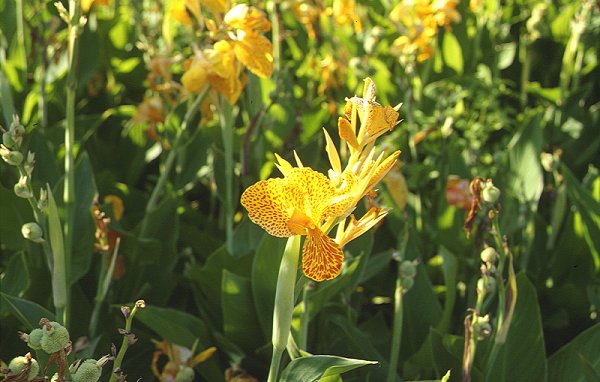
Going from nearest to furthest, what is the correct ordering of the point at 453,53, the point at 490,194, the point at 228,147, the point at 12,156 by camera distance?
the point at 12,156 < the point at 490,194 < the point at 228,147 < the point at 453,53

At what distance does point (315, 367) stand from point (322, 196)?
0.23 m

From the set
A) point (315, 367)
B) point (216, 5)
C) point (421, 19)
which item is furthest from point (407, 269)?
point (421, 19)

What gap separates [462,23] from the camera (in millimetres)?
2732

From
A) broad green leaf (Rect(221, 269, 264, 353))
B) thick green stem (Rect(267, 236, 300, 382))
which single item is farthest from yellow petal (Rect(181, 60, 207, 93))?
thick green stem (Rect(267, 236, 300, 382))

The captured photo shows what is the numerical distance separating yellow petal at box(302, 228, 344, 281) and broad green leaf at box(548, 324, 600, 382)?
2.15 ft

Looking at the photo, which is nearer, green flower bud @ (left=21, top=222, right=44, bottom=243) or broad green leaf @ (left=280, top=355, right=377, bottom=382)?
broad green leaf @ (left=280, top=355, right=377, bottom=382)

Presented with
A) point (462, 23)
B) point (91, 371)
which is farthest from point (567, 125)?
point (91, 371)

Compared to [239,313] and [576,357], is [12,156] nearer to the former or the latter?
[239,313]

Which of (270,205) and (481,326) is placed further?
(481,326)

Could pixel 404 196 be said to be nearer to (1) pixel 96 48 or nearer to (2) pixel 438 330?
(2) pixel 438 330

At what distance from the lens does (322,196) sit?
875mm

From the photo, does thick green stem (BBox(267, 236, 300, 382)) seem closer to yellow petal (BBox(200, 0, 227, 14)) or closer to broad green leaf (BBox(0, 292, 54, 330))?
broad green leaf (BBox(0, 292, 54, 330))

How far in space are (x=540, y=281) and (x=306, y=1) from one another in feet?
3.02

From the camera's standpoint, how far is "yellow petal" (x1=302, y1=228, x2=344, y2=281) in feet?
2.87
